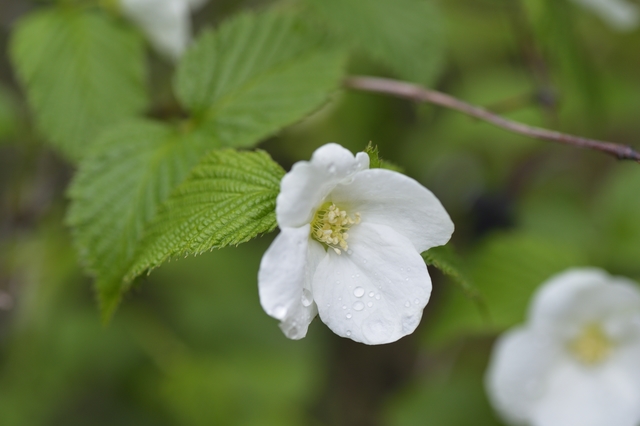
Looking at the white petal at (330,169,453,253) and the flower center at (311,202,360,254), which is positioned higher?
the white petal at (330,169,453,253)

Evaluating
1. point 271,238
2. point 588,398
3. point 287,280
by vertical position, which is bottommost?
point 271,238

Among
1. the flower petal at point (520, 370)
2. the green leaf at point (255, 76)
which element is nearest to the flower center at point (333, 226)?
the green leaf at point (255, 76)

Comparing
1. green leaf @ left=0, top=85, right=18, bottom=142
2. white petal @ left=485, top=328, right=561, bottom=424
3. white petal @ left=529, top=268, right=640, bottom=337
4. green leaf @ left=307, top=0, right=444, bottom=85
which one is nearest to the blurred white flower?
green leaf @ left=307, top=0, right=444, bottom=85

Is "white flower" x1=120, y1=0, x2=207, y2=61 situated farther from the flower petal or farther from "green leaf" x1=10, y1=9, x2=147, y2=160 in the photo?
the flower petal

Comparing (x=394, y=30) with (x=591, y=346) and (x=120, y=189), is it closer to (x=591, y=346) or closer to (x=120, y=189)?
(x=120, y=189)

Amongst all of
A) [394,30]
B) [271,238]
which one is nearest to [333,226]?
[394,30]

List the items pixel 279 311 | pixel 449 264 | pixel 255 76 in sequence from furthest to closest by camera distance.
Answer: pixel 255 76
pixel 449 264
pixel 279 311

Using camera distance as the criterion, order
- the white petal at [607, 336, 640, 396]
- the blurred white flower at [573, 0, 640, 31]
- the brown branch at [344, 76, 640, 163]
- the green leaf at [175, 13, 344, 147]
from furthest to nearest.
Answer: the blurred white flower at [573, 0, 640, 31] < the white petal at [607, 336, 640, 396] < the green leaf at [175, 13, 344, 147] < the brown branch at [344, 76, 640, 163]

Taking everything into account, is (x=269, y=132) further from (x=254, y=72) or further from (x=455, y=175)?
(x=455, y=175)
